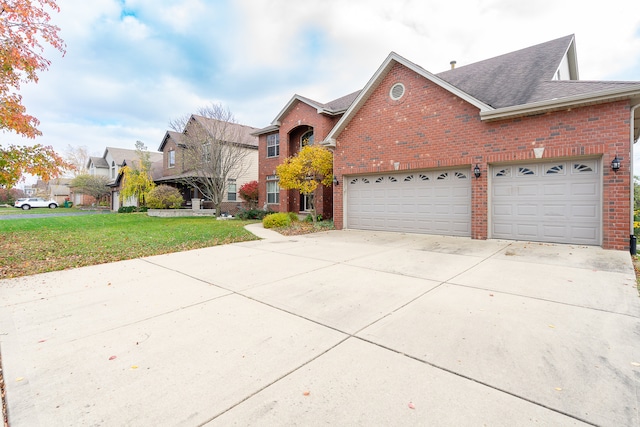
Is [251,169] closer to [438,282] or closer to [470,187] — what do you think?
[470,187]

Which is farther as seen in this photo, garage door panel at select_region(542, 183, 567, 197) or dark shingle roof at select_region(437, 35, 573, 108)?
dark shingle roof at select_region(437, 35, 573, 108)

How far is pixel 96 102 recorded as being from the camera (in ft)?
73.4

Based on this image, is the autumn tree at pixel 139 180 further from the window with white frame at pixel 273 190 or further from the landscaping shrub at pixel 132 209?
the window with white frame at pixel 273 190

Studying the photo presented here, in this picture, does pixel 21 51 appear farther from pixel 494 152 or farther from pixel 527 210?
pixel 527 210

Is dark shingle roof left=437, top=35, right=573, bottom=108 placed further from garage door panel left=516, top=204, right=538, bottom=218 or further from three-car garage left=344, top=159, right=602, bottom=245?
garage door panel left=516, top=204, right=538, bottom=218

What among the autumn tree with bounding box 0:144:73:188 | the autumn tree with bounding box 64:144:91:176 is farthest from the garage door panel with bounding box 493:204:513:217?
the autumn tree with bounding box 64:144:91:176

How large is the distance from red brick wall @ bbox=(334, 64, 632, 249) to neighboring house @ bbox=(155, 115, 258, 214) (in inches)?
402

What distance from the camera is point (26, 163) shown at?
7492mm

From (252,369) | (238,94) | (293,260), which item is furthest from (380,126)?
(238,94)

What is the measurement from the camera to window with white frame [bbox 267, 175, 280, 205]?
762 inches

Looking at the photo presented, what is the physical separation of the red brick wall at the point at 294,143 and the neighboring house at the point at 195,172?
2528mm

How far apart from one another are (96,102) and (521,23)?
1062 inches

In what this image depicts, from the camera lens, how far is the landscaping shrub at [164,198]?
21484 mm

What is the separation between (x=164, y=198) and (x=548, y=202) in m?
21.9
